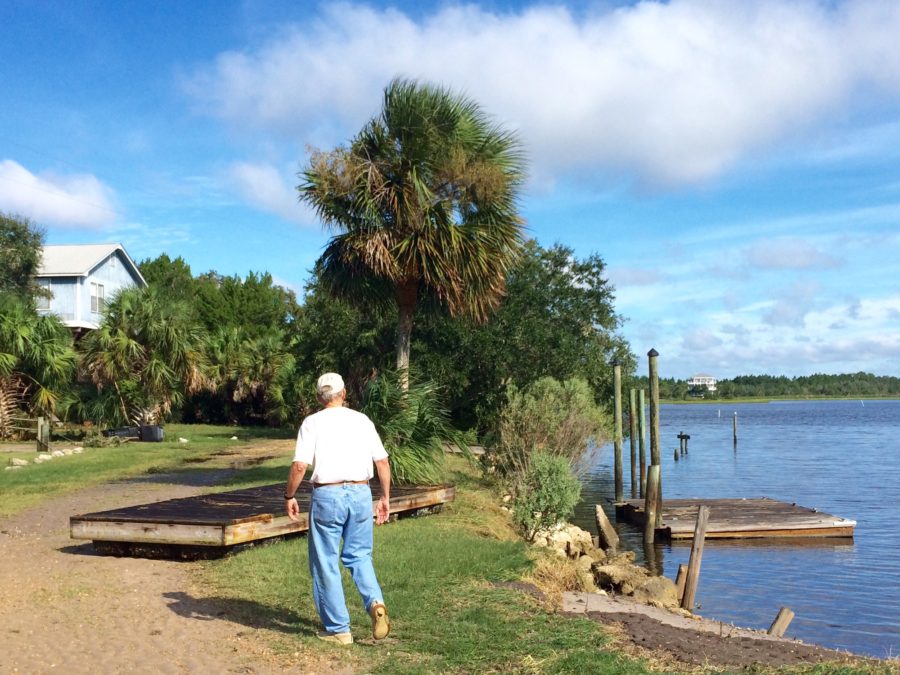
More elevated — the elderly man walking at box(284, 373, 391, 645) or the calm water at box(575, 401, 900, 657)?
the elderly man walking at box(284, 373, 391, 645)

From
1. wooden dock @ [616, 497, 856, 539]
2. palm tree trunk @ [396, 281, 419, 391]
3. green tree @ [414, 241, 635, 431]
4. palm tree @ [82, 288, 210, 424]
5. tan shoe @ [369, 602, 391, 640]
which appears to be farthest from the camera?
palm tree @ [82, 288, 210, 424]

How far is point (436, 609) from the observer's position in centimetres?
780

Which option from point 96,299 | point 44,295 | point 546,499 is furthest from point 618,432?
point 96,299

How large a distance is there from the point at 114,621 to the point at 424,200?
10746 millimetres

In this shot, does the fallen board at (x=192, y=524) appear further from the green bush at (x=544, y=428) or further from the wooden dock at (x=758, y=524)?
the wooden dock at (x=758, y=524)

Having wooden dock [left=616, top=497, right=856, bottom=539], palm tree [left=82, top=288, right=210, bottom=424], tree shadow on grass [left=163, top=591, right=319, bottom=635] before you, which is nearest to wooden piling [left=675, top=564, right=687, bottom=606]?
wooden dock [left=616, top=497, right=856, bottom=539]

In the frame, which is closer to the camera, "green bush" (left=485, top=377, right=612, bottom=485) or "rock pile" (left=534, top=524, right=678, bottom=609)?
"rock pile" (left=534, top=524, right=678, bottom=609)

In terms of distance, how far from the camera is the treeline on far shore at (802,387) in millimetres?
179750

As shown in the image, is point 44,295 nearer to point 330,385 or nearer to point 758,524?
point 758,524

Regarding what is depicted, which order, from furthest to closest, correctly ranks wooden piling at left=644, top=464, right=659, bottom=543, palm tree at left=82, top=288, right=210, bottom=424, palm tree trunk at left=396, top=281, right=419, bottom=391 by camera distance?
palm tree at left=82, top=288, right=210, bottom=424
wooden piling at left=644, top=464, right=659, bottom=543
palm tree trunk at left=396, top=281, right=419, bottom=391

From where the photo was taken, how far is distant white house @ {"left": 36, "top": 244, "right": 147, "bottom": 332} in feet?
139

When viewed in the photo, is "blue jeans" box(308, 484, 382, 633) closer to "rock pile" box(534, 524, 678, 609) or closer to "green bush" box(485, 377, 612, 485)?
"rock pile" box(534, 524, 678, 609)

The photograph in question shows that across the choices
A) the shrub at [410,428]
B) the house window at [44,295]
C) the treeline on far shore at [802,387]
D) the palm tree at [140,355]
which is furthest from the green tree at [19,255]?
the treeline on far shore at [802,387]

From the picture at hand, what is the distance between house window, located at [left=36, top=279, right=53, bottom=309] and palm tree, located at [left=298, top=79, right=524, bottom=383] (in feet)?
95.7
